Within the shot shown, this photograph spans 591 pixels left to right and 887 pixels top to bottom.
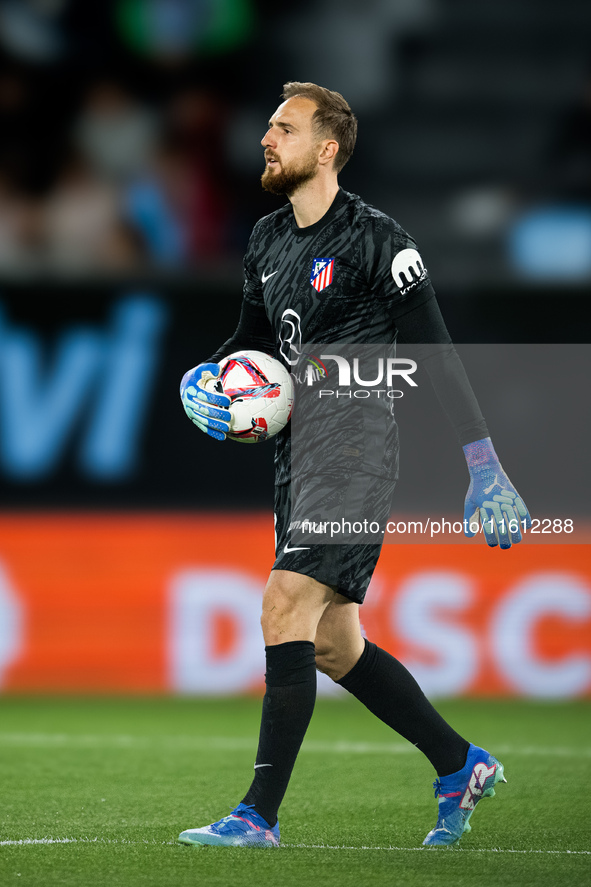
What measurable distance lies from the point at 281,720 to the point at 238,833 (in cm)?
31

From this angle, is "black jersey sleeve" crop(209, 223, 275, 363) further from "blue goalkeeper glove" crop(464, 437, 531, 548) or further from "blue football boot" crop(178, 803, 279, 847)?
"blue football boot" crop(178, 803, 279, 847)

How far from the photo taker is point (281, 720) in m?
3.60

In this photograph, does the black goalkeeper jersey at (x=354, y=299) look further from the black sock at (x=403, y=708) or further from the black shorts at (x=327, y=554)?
the black sock at (x=403, y=708)

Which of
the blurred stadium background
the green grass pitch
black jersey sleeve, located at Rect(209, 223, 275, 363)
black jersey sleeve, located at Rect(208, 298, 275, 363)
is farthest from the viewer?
the blurred stadium background

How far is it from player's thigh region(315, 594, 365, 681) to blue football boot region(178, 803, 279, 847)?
479 millimetres

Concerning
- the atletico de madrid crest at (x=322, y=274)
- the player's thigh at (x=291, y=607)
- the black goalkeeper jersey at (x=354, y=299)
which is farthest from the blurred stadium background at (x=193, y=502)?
the player's thigh at (x=291, y=607)

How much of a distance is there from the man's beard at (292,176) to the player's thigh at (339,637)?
3.92ft

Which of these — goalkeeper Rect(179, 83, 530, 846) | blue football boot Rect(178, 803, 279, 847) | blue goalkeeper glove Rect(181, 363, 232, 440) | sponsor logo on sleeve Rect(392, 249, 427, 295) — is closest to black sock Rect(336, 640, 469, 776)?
goalkeeper Rect(179, 83, 530, 846)

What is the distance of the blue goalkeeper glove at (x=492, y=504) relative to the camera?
356 centimetres

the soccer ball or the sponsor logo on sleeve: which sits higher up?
the sponsor logo on sleeve

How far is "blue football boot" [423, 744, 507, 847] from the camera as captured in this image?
12.3 feet

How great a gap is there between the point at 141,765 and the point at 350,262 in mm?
2327

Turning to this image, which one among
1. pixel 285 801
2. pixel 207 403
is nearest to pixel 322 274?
pixel 207 403

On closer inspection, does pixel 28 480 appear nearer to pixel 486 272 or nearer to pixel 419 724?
pixel 486 272
